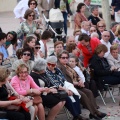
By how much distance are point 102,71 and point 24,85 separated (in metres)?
2.50

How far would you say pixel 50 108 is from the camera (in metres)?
9.51

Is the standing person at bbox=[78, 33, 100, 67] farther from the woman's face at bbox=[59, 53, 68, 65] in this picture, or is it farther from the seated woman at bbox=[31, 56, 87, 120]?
the seated woman at bbox=[31, 56, 87, 120]

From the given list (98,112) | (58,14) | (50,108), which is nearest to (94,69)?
(98,112)

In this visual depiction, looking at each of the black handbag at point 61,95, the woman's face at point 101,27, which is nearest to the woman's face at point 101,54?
the black handbag at point 61,95

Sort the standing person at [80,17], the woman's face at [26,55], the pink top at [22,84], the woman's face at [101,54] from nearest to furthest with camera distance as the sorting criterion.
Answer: the pink top at [22,84]
the woman's face at [26,55]
the woman's face at [101,54]
the standing person at [80,17]

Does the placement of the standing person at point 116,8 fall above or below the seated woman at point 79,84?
above

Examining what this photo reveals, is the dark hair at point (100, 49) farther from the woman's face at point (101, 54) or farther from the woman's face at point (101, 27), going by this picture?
the woman's face at point (101, 27)

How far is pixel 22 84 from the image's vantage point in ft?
30.1

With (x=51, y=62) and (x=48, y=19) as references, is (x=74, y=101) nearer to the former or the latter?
(x=51, y=62)

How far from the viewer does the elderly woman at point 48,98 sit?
30.9ft

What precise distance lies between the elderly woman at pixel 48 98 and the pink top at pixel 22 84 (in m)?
0.20

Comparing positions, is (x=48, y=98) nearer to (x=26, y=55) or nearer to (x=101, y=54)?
→ (x=26, y=55)

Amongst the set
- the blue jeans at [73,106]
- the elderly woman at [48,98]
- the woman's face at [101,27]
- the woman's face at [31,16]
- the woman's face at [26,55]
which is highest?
the woman's face at [31,16]

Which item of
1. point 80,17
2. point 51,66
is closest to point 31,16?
point 80,17
